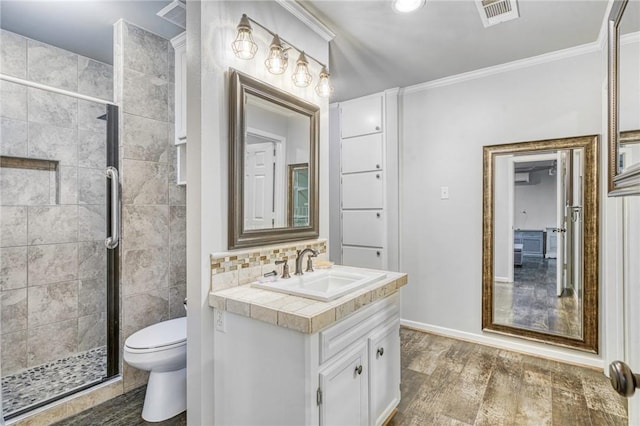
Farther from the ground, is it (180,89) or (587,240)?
(180,89)

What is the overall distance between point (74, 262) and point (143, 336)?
3.39ft

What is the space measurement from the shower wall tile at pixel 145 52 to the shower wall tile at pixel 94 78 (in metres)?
0.73

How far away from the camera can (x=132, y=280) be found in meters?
2.32

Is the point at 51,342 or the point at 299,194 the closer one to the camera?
the point at 299,194

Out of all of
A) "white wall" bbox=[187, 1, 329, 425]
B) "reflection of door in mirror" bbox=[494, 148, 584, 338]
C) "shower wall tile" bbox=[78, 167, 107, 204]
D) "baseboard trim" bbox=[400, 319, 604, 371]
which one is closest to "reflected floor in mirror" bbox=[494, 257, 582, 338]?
"reflection of door in mirror" bbox=[494, 148, 584, 338]

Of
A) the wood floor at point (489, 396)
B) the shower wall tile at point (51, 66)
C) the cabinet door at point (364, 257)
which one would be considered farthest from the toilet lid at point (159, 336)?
the shower wall tile at point (51, 66)

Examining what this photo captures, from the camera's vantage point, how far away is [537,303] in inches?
110

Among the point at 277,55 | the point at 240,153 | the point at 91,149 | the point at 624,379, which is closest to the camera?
the point at 624,379

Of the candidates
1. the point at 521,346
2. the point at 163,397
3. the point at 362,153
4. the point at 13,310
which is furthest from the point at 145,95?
the point at 521,346

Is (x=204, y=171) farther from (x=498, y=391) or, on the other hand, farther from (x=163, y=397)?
(x=498, y=391)

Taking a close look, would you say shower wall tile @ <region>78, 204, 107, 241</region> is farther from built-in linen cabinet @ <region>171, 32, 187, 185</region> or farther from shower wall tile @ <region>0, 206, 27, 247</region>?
built-in linen cabinet @ <region>171, 32, 187, 185</region>

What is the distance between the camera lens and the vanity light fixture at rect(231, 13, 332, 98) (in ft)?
5.51

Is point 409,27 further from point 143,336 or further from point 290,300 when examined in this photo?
point 143,336

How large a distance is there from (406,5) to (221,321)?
6.76 ft
